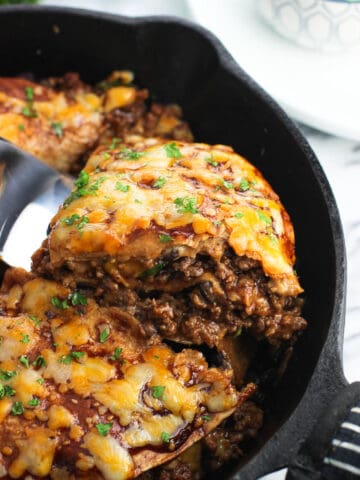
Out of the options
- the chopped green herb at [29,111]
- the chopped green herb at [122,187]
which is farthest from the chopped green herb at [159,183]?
the chopped green herb at [29,111]

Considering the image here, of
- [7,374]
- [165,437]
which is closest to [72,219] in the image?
[7,374]

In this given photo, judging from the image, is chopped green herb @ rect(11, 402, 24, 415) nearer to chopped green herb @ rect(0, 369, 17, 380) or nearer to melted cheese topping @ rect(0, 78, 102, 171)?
chopped green herb @ rect(0, 369, 17, 380)

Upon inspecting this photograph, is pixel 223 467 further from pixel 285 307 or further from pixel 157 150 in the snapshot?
pixel 157 150

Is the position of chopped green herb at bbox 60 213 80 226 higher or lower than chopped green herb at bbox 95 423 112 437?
higher

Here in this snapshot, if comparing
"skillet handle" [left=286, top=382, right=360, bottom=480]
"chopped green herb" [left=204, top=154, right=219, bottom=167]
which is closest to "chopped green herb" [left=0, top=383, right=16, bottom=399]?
"skillet handle" [left=286, top=382, right=360, bottom=480]

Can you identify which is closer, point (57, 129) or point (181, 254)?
point (181, 254)

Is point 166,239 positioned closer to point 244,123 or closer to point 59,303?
point 59,303

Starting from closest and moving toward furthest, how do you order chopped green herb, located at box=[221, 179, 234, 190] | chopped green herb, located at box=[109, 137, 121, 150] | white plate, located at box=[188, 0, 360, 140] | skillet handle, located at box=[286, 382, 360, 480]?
skillet handle, located at box=[286, 382, 360, 480]
chopped green herb, located at box=[221, 179, 234, 190]
chopped green herb, located at box=[109, 137, 121, 150]
white plate, located at box=[188, 0, 360, 140]
